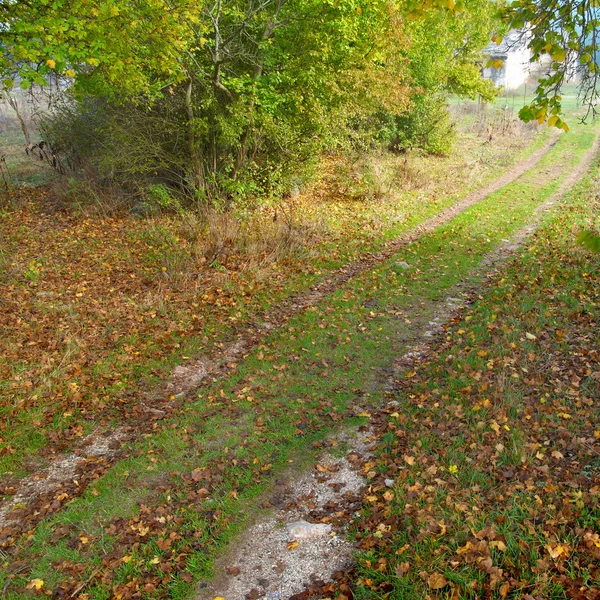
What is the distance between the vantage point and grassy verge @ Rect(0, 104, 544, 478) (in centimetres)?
641

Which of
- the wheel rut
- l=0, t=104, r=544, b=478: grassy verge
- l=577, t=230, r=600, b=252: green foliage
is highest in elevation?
l=577, t=230, r=600, b=252: green foliage

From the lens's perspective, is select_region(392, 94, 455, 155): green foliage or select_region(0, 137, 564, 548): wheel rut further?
select_region(392, 94, 455, 155): green foliage

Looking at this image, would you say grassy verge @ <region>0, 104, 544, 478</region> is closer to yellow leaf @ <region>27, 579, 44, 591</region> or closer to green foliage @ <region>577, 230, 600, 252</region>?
yellow leaf @ <region>27, 579, 44, 591</region>

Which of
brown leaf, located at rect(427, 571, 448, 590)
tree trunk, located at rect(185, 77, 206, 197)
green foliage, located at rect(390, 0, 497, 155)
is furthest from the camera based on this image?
green foliage, located at rect(390, 0, 497, 155)

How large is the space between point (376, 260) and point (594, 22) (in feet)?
21.7

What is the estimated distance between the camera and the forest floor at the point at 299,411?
13.1 feet

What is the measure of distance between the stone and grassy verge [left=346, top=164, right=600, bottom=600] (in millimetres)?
321

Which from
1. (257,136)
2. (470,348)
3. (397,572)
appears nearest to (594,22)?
(470,348)

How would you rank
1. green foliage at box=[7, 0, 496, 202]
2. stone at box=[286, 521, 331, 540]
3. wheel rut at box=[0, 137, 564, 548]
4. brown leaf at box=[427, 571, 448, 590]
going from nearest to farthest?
1. brown leaf at box=[427, 571, 448, 590]
2. stone at box=[286, 521, 331, 540]
3. wheel rut at box=[0, 137, 564, 548]
4. green foliage at box=[7, 0, 496, 202]

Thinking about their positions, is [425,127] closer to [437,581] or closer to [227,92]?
[227,92]

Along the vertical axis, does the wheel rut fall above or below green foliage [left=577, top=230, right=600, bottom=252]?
below

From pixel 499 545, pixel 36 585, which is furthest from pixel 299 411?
pixel 36 585

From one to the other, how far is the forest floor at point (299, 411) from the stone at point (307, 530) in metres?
0.07

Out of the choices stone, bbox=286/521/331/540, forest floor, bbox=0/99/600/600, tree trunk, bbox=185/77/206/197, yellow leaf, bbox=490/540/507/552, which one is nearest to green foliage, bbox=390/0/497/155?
tree trunk, bbox=185/77/206/197
